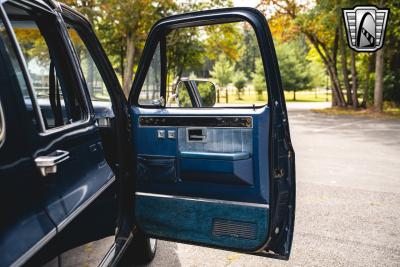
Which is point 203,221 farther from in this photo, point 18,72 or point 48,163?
point 18,72

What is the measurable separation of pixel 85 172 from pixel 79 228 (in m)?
0.33

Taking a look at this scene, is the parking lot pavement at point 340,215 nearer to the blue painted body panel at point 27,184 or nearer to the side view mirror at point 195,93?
the side view mirror at point 195,93

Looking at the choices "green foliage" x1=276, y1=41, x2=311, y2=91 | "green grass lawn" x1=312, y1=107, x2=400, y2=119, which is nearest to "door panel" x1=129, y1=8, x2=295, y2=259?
"green grass lawn" x1=312, y1=107, x2=400, y2=119

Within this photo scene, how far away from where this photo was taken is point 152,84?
121 inches

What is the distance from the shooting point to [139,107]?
2773 mm

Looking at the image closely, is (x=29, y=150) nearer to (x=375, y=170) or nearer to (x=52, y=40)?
(x=52, y=40)

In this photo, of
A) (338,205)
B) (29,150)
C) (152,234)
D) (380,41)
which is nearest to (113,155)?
(152,234)

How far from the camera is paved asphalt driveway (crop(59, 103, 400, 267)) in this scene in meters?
3.65

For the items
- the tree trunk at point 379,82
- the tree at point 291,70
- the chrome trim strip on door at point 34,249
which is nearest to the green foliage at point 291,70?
the tree at point 291,70

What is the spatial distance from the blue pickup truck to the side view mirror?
0.58m

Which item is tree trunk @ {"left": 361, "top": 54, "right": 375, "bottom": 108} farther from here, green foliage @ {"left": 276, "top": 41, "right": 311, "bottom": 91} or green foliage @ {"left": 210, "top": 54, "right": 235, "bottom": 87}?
green foliage @ {"left": 210, "top": 54, "right": 235, "bottom": 87}

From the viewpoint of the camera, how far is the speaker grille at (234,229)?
237 cm

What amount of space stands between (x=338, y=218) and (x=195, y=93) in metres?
2.35

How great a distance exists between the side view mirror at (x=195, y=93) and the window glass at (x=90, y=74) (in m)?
0.67
